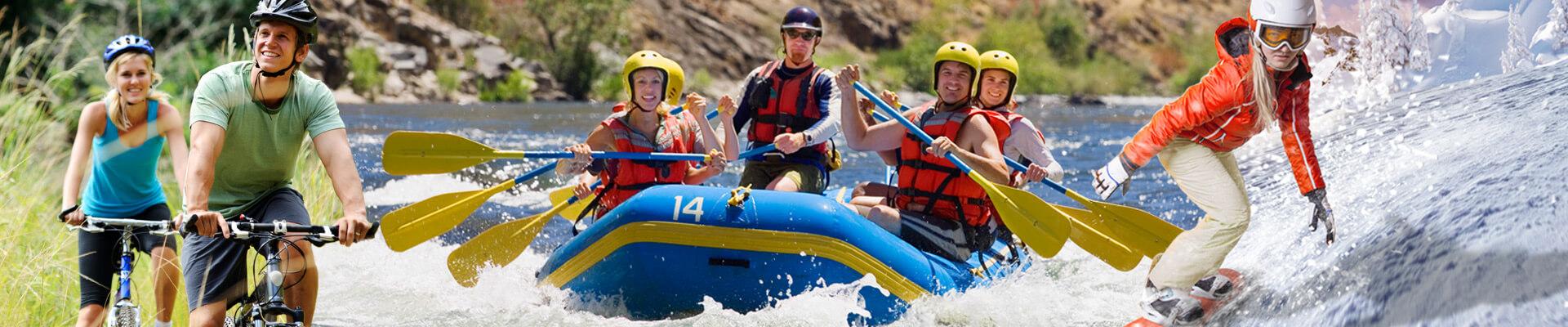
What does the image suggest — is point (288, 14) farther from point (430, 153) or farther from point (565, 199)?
point (565, 199)

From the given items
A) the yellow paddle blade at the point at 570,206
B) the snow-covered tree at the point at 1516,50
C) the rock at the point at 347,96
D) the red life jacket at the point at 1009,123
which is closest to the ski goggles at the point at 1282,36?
the snow-covered tree at the point at 1516,50

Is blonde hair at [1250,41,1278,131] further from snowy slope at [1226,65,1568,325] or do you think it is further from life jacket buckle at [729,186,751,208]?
life jacket buckle at [729,186,751,208]

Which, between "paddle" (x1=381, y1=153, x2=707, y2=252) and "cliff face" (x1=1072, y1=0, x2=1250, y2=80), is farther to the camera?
"cliff face" (x1=1072, y1=0, x2=1250, y2=80)

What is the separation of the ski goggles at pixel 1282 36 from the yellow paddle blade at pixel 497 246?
327cm

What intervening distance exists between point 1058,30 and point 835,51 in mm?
13722

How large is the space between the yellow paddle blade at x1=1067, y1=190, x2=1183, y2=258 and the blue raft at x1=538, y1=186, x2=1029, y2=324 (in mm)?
809

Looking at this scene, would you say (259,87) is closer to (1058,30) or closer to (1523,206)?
(1523,206)

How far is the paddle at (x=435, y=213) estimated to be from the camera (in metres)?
Answer: 5.36

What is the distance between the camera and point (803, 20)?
19.9 ft

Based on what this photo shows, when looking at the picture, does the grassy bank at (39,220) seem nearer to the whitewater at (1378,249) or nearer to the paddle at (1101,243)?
the whitewater at (1378,249)

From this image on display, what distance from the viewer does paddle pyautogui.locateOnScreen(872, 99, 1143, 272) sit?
4.73 metres

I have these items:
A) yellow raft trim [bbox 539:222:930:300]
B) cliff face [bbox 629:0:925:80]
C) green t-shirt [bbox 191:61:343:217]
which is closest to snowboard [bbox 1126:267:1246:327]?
yellow raft trim [bbox 539:222:930:300]

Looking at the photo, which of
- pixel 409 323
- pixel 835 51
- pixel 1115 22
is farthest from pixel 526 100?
pixel 1115 22

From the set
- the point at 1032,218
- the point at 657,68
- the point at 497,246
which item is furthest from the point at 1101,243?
the point at 497,246
